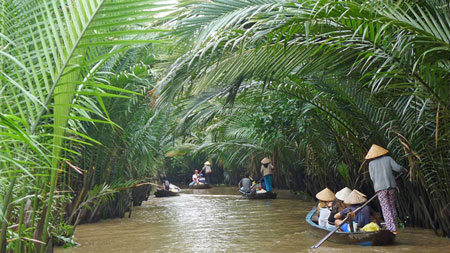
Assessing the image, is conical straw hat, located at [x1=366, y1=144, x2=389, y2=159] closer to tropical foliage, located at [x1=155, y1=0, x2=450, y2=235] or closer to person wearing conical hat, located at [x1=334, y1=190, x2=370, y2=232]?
tropical foliage, located at [x1=155, y1=0, x2=450, y2=235]

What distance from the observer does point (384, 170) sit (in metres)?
8.38

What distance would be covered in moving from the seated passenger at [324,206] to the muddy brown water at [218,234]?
0.34 meters

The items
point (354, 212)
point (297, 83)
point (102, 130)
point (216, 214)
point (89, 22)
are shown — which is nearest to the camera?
point (89, 22)

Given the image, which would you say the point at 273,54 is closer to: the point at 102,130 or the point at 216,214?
the point at 102,130

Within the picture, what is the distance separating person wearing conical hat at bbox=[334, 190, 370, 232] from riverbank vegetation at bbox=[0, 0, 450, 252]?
2.80 ft

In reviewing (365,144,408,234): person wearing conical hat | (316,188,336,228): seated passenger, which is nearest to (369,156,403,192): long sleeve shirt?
(365,144,408,234): person wearing conical hat

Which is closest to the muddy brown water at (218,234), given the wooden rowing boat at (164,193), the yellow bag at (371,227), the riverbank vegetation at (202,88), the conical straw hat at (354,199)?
the yellow bag at (371,227)

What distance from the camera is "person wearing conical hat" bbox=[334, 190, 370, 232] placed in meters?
8.57

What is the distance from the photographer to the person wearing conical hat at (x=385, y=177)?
8391 mm

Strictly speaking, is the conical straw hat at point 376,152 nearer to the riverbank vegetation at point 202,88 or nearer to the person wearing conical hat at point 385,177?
the person wearing conical hat at point 385,177

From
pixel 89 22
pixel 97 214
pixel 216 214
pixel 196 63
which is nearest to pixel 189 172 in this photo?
pixel 216 214

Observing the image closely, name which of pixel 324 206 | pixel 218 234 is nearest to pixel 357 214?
pixel 324 206

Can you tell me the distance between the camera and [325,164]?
1323cm

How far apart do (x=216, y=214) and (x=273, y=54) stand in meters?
8.92
